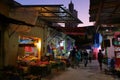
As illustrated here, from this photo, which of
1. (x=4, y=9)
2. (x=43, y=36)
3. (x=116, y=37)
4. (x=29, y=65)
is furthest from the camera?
(x=43, y=36)

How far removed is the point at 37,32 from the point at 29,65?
4847 millimetres

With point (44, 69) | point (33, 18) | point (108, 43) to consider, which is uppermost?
point (33, 18)

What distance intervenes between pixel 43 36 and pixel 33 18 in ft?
23.9

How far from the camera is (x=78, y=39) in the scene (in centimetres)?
5447

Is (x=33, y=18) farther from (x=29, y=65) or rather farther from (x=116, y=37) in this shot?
(x=116, y=37)

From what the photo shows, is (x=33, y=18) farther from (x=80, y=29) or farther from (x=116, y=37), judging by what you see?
(x=80, y=29)

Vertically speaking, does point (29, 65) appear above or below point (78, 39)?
below

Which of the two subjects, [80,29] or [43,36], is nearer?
[43,36]

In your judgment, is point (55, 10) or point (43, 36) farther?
point (43, 36)

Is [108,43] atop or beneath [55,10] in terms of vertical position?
beneath

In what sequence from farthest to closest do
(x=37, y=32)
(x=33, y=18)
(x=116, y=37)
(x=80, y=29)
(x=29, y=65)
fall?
→ (x=80, y=29), (x=37, y=32), (x=116, y=37), (x=29, y=65), (x=33, y=18)

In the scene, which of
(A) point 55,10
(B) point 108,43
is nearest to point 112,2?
(A) point 55,10

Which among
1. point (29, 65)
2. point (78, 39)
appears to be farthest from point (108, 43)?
point (78, 39)

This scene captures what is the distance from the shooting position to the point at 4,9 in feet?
45.0
